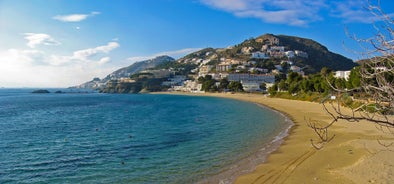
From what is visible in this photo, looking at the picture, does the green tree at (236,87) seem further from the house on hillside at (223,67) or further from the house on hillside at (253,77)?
the house on hillside at (223,67)

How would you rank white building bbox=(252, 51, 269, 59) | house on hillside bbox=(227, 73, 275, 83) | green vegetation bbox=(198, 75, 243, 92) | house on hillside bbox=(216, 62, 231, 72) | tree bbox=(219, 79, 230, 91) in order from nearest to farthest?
1. green vegetation bbox=(198, 75, 243, 92)
2. tree bbox=(219, 79, 230, 91)
3. house on hillside bbox=(227, 73, 275, 83)
4. house on hillside bbox=(216, 62, 231, 72)
5. white building bbox=(252, 51, 269, 59)

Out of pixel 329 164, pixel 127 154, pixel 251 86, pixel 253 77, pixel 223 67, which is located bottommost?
pixel 127 154

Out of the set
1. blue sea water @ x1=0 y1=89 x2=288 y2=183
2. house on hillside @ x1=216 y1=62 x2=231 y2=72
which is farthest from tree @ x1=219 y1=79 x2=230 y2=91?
blue sea water @ x1=0 y1=89 x2=288 y2=183

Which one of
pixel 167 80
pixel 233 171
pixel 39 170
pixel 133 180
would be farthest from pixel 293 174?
pixel 167 80

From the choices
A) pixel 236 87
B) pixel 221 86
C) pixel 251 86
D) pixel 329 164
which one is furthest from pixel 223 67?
pixel 329 164

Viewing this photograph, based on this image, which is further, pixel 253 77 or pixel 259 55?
pixel 259 55

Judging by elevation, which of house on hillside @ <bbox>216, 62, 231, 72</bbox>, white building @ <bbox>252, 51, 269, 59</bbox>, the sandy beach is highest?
white building @ <bbox>252, 51, 269, 59</bbox>

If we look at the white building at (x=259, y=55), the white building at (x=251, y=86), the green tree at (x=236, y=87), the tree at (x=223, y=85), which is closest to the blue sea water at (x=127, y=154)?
the green tree at (x=236, y=87)

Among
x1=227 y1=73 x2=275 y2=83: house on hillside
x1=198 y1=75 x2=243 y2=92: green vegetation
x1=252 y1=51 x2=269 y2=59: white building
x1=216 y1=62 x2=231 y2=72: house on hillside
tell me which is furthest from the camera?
x1=252 y1=51 x2=269 y2=59: white building

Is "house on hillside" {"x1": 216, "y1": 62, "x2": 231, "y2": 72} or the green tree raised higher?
"house on hillside" {"x1": 216, "y1": 62, "x2": 231, "y2": 72}

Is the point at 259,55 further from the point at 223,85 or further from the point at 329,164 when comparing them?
the point at 329,164

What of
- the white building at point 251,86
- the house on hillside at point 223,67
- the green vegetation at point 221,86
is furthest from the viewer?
the house on hillside at point 223,67

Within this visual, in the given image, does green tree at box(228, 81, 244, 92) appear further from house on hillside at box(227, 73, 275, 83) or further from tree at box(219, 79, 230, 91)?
house on hillside at box(227, 73, 275, 83)

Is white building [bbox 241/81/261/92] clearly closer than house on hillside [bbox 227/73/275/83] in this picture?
Yes
